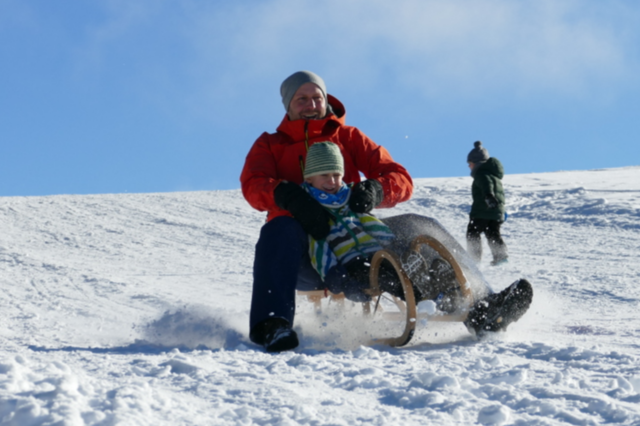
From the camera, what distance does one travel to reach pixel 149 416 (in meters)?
1.44

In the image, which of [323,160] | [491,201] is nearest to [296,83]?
[323,160]

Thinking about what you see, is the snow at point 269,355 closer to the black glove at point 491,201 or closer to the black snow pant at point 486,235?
the black snow pant at point 486,235

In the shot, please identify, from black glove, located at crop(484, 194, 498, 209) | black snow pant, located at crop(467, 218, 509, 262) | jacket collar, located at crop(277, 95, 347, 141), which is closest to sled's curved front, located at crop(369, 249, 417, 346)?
jacket collar, located at crop(277, 95, 347, 141)

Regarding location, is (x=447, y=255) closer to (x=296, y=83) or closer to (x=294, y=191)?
(x=294, y=191)

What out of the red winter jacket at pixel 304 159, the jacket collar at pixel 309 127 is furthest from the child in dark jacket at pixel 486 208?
the jacket collar at pixel 309 127

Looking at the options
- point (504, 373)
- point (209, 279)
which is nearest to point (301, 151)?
point (504, 373)

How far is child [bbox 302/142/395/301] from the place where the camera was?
9.08 ft

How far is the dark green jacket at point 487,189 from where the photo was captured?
676 cm

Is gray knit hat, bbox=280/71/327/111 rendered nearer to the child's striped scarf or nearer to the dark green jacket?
the child's striped scarf

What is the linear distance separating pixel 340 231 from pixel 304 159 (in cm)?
55

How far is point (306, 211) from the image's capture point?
2730 millimetres

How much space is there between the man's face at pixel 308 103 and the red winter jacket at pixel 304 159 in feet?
0.20

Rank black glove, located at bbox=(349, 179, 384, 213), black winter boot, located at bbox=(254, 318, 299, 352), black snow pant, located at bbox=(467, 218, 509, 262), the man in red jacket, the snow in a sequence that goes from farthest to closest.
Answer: black snow pant, located at bbox=(467, 218, 509, 262)
black glove, located at bbox=(349, 179, 384, 213)
the man in red jacket
black winter boot, located at bbox=(254, 318, 299, 352)
the snow

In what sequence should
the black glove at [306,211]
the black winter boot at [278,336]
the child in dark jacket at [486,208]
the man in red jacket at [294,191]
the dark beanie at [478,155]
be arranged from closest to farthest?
the black winter boot at [278,336] < the man in red jacket at [294,191] < the black glove at [306,211] < the child in dark jacket at [486,208] < the dark beanie at [478,155]
